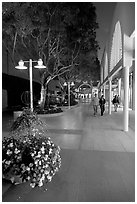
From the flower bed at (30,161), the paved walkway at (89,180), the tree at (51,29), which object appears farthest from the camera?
the tree at (51,29)

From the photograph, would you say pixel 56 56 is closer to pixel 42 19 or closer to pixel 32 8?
pixel 42 19

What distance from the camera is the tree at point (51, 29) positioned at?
29.3 ft

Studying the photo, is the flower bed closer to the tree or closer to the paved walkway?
the paved walkway

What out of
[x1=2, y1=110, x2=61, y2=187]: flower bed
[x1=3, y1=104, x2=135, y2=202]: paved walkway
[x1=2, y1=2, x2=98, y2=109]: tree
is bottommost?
[x1=3, y1=104, x2=135, y2=202]: paved walkway

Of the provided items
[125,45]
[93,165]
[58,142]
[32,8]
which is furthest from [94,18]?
[93,165]

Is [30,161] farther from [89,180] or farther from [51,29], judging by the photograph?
[51,29]

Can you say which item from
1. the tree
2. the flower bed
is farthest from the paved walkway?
the tree

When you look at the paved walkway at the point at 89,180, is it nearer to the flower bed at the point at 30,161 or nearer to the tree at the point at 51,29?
the flower bed at the point at 30,161

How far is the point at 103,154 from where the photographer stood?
16.2ft

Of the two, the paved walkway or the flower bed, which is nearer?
the paved walkway

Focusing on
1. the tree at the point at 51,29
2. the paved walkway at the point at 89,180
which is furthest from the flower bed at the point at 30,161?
the tree at the point at 51,29

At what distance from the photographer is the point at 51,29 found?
11891mm

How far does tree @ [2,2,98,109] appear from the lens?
8938 mm

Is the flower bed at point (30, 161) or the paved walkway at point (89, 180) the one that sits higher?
the flower bed at point (30, 161)
